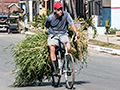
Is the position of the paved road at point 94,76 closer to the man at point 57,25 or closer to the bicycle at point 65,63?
the bicycle at point 65,63

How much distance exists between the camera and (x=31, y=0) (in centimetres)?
4334

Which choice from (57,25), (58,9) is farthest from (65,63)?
(58,9)

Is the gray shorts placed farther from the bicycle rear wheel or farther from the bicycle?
the bicycle rear wheel

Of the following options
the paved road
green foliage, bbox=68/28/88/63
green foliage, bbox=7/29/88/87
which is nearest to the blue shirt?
green foliage, bbox=7/29/88/87

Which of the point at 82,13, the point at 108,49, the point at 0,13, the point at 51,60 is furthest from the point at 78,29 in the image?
the point at 82,13

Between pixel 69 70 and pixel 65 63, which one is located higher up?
pixel 65 63

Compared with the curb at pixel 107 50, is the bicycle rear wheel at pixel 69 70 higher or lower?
higher

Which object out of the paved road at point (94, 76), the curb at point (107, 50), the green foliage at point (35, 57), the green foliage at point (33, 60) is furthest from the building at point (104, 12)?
the green foliage at point (33, 60)

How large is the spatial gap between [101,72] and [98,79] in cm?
144

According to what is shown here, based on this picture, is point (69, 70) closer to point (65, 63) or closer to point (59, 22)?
point (65, 63)

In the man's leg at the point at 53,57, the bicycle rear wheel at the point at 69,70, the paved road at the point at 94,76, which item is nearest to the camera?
the bicycle rear wheel at the point at 69,70

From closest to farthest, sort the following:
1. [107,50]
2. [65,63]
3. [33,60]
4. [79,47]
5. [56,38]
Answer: [65,63] < [56,38] < [33,60] < [79,47] < [107,50]

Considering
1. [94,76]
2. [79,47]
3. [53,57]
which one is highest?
[79,47]

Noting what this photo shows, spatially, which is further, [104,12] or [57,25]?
[104,12]
